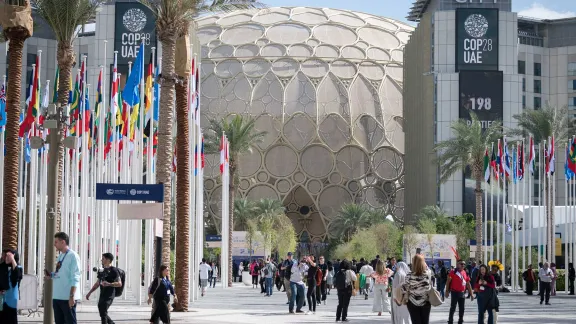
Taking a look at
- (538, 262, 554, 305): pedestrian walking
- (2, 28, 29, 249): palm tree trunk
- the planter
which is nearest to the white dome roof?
the planter

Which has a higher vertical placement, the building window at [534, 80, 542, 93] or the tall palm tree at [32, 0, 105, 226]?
the building window at [534, 80, 542, 93]

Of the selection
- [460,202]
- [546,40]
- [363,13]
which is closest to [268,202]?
[460,202]

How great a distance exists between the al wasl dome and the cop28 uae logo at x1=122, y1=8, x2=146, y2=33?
18.7m

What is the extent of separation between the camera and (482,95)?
284 ft

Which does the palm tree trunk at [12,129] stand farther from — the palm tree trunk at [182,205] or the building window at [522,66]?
the building window at [522,66]

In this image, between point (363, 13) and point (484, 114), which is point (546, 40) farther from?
point (484, 114)

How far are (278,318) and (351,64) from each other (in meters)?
85.0

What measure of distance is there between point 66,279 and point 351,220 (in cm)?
7785

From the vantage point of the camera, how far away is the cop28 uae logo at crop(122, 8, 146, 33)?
88875mm

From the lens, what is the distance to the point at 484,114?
86188 millimetres

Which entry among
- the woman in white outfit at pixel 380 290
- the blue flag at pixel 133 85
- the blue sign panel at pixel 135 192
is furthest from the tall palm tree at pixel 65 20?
the woman in white outfit at pixel 380 290

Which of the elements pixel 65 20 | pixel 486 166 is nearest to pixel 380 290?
pixel 65 20

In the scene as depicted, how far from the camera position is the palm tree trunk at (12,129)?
79.1 feet

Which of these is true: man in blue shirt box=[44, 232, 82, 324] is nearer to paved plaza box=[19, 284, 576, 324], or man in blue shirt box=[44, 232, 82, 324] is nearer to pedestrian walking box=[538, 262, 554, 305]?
paved plaza box=[19, 284, 576, 324]
